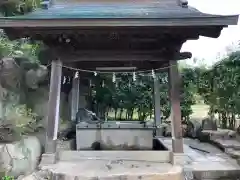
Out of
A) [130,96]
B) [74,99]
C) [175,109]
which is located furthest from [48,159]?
[130,96]

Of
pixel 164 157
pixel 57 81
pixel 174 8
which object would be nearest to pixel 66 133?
pixel 57 81

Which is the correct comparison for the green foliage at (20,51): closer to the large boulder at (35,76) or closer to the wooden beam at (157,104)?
the large boulder at (35,76)

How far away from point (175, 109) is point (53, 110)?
239 centimetres

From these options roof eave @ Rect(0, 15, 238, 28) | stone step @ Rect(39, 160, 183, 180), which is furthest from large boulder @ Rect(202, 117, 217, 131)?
roof eave @ Rect(0, 15, 238, 28)

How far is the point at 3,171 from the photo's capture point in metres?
5.58

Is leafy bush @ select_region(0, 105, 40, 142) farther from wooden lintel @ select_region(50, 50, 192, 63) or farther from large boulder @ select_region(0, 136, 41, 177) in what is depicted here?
wooden lintel @ select_region(50, 50, 192, 63)

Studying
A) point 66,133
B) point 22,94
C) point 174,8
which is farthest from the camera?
point 66,133

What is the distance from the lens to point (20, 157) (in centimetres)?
589

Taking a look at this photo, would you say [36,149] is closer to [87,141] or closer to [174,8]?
[87,141]

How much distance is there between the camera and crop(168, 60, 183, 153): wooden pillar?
6035mm

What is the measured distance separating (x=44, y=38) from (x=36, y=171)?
251 cm

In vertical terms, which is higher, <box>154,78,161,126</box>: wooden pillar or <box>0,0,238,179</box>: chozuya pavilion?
<box>0,0,238,179</box>: chozuya pavilion

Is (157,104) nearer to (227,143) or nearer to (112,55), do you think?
Result: (227,143)

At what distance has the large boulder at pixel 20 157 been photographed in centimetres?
566
